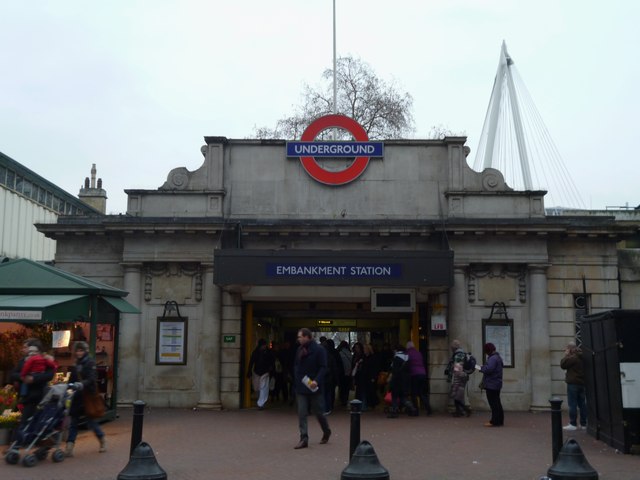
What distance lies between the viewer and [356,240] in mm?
18859

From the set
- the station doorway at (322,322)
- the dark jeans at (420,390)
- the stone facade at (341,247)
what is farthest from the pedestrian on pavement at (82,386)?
the dark jeans at (420,390)

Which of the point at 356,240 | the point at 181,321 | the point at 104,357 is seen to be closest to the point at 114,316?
the point at 104,357

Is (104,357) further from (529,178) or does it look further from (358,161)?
(529,178)

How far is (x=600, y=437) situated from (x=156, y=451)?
7535mm

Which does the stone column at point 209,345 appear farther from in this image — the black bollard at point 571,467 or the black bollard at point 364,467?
the black bollard at point 571,467

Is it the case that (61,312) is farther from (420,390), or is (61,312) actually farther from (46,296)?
(420,390)

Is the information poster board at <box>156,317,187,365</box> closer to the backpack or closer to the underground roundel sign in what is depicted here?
the underground roundel sign

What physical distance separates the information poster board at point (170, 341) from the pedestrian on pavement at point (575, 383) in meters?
9.31

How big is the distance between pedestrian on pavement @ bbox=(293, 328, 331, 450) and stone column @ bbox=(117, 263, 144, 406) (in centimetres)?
765

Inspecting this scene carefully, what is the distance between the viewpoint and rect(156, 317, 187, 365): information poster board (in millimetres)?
18828

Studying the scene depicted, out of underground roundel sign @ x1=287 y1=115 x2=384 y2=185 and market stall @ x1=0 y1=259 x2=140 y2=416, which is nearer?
market stall @ x1=0 y1=259 x2=140 y2=416

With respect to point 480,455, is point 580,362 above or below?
above

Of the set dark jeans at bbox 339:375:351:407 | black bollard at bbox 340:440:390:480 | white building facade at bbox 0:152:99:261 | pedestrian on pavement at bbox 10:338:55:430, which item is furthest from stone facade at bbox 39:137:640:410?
white building facade at bbox 0:152:99:261

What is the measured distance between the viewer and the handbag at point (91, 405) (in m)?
11.6
